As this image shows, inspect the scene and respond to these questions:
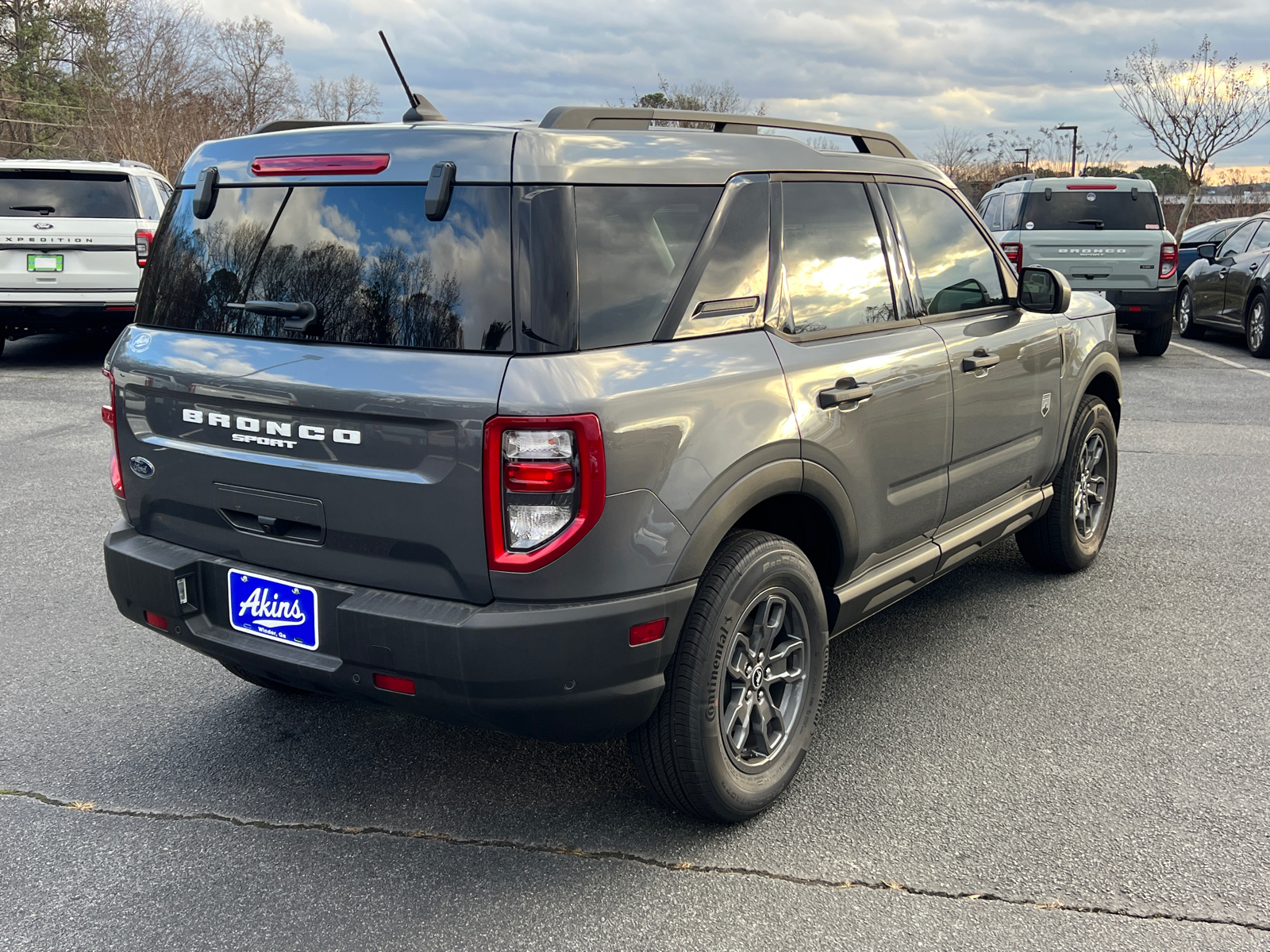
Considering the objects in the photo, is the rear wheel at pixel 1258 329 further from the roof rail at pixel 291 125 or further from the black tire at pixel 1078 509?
the roof rail at pixel 291 125

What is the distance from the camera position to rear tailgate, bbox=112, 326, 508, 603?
2602 mm

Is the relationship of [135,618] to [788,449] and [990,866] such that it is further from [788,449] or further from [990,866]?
[990,866]

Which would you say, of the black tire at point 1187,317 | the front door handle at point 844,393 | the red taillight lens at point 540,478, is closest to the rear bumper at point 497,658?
the red taillight lens at point 540,478

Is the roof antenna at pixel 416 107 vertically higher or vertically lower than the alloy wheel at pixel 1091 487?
higher

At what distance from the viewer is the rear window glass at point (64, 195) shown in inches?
431

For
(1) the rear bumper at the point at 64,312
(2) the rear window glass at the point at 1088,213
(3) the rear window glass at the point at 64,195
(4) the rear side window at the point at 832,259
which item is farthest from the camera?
(2) the rear window glass at the point at 1088,213

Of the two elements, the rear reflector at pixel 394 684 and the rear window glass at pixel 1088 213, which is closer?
the rear reflector at pixel 394 684

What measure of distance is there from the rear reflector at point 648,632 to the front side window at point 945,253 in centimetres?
185

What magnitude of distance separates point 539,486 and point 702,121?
139 centimetres

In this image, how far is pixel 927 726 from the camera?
3.77 metres

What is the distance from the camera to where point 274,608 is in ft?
9.62

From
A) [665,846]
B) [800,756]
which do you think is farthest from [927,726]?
[665,846]

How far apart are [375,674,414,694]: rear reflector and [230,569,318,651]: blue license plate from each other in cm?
22

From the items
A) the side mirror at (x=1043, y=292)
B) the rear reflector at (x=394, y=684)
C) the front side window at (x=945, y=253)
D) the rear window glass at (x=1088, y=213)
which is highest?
the rear window glass at (x=1088, y=213)
